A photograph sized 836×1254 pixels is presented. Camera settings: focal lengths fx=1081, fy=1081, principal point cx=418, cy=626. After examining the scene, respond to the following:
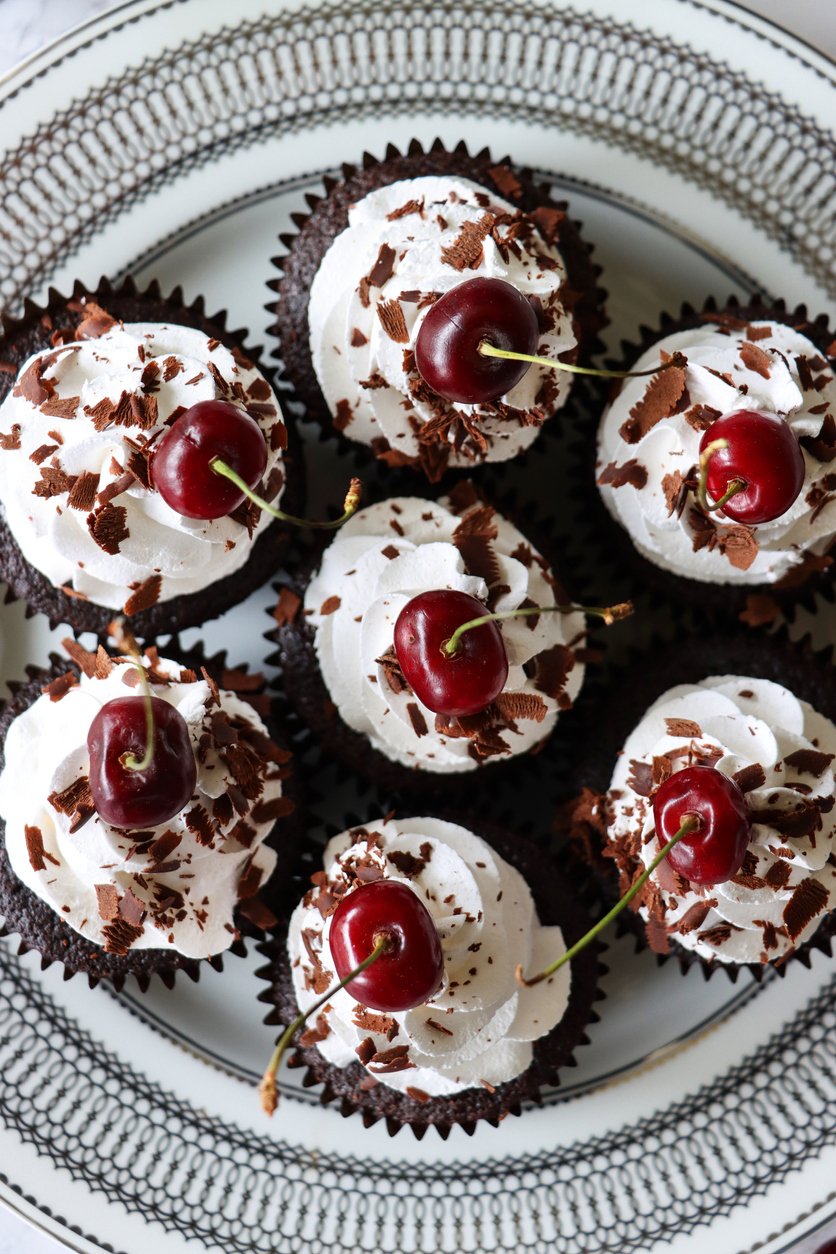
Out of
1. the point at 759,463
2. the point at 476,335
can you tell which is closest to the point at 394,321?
the point at 476,335

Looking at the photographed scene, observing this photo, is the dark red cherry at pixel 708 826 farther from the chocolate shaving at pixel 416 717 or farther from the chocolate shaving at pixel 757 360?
the chocolate shaving at pixel 757 360

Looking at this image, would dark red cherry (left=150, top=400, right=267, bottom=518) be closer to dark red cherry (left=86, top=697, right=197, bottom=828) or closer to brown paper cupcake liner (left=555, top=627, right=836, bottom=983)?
dark red cherry (left=86, top=697, right=197, bottom=828)

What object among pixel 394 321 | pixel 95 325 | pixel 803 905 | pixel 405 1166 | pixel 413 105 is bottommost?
pixel 405 1166

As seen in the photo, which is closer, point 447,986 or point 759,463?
point 759,463

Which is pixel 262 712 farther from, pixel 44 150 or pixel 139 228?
pixel 44 150

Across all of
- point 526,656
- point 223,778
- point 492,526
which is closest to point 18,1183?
point 223,778

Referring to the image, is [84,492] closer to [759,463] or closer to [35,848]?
[35,848]

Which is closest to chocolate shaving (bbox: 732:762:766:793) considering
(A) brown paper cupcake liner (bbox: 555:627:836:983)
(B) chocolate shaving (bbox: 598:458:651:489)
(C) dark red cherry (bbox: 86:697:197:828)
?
A: (A) brown paper cupcake liner (bbox: 555:627:836:983)
